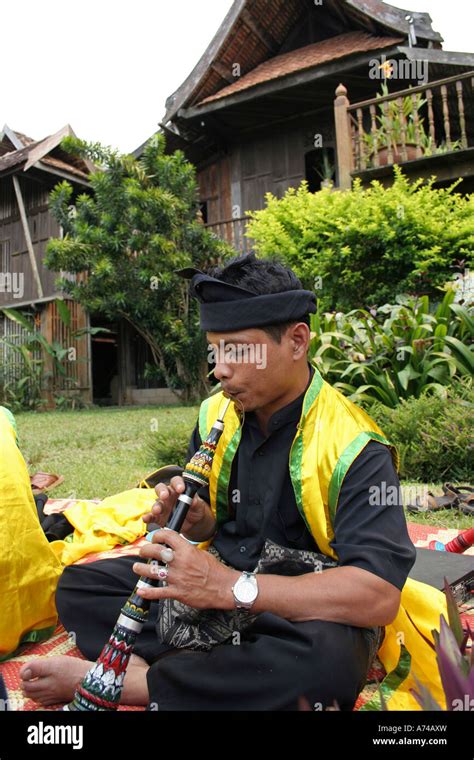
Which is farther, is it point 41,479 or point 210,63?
point 210,63

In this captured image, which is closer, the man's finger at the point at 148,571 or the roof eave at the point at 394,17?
the man's finger at the point at 148,571

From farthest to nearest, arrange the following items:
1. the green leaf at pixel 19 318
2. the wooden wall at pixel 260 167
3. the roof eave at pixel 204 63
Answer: the green leaf at pixel 19 318
the wooden wall at pixel 260 167
the roof eave at pixel 204 63

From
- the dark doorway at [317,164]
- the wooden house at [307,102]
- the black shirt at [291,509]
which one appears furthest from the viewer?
the dark doorway at [317,164]

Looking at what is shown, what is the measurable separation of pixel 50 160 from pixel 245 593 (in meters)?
13.6

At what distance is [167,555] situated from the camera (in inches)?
61.6

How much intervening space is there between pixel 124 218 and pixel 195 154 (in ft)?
12.2

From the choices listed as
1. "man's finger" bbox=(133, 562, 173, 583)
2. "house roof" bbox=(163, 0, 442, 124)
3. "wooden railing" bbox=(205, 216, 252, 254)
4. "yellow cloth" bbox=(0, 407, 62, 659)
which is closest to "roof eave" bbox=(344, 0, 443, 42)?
"house roof" bbox=(163, 0, 442, 124)

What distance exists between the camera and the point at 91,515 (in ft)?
12.1

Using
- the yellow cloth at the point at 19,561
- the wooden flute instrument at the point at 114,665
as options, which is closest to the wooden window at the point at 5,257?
the yellow cloth at the point at 19,561

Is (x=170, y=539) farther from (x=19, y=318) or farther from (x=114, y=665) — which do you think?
(x=19, y=318)

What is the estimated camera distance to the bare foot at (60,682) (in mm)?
1916

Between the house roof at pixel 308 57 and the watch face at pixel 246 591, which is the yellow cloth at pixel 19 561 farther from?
the house roof at pixel 308 57
